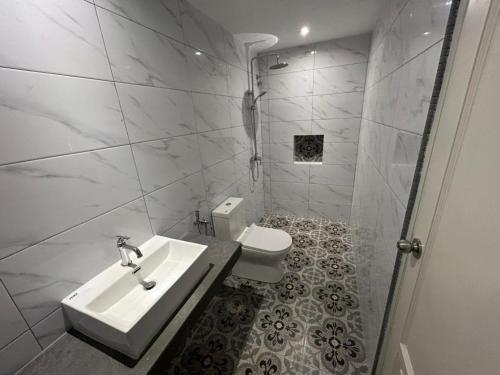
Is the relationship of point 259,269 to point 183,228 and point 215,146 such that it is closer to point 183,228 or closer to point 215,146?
point 183,228

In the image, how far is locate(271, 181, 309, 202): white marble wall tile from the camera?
281 centimetres

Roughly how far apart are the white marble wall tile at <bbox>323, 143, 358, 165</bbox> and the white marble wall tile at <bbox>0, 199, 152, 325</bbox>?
2.19 metres

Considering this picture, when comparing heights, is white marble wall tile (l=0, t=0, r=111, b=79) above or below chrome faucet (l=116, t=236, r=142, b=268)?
above

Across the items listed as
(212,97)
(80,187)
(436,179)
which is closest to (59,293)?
(80,187)

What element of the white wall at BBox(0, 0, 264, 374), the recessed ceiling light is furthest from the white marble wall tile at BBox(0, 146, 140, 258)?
the recessed ceiling light

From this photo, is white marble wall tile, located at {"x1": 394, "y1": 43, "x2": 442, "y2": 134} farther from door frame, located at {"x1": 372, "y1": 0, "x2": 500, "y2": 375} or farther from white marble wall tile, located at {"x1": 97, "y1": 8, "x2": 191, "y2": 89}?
white marble wall tile, located at {"x1": 97, "y1": 8, "x2": 191, "y2": 89}

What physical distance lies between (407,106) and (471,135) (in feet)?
1.66

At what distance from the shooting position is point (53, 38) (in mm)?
738

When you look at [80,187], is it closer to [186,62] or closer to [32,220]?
[32,220]

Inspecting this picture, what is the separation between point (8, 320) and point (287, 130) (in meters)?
2.57

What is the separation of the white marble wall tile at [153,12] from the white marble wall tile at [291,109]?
146 centimetres

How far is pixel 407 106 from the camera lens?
859mm

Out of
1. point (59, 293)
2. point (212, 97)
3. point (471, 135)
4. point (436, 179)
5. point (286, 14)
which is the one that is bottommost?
point (59, 293)

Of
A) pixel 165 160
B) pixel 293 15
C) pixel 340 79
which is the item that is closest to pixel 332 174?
pixel 340 79
